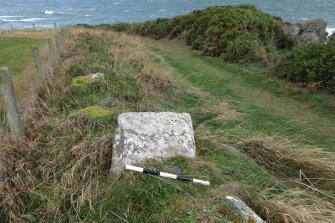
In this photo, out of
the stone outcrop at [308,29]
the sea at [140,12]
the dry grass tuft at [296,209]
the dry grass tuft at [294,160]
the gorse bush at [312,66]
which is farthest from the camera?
the sea at [140,12]

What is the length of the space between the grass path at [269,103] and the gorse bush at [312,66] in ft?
1.74

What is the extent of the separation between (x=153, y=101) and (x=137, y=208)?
4.18m

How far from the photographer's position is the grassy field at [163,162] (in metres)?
4.13

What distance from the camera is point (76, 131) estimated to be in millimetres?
5738

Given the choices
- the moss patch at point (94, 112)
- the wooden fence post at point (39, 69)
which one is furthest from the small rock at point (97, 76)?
the moss patch at point (94, 112)

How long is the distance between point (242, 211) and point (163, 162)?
3.91 feet

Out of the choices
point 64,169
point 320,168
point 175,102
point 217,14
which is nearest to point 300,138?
point 320,168

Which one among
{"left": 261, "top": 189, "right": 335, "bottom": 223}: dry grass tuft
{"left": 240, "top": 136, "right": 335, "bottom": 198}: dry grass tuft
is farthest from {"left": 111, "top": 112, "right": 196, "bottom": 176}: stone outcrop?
{"left": 240, "top": 136, "right": 335, "bottom": 198}: dry grass tuft

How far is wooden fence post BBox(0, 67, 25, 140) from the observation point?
5.35m

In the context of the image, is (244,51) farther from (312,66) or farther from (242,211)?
Answer: (242,211)

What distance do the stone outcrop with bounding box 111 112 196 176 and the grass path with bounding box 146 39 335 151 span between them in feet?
9.33

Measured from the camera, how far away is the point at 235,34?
724 inches

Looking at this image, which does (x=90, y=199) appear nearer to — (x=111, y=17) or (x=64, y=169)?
(x=64, y=169)

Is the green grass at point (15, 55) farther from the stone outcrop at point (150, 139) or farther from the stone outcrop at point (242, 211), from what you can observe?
the stone outcrop at point (242, 211)
